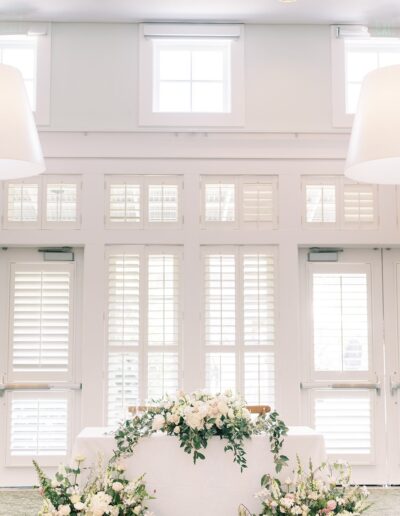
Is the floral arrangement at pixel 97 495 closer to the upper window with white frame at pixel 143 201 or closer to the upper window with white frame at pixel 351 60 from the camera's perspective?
the upper window with white frame at pixel 143 201

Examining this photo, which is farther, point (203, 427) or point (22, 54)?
point (22, 54)

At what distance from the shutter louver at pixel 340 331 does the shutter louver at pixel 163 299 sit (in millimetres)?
1154

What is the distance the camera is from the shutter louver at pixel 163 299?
5391mm

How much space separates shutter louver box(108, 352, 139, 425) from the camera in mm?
5316

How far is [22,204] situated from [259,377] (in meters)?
2.34

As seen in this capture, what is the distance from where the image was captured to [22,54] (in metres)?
5.65

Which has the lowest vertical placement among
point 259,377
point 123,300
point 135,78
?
point 259,377

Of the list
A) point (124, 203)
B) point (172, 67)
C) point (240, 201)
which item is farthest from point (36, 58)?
point (240, 201)

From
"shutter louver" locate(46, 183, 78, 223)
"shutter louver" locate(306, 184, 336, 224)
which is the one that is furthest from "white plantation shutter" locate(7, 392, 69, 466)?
"shutter louver" locate(306, 184, 336, 224)

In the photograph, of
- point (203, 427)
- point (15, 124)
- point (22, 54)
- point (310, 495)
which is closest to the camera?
point (15, 124)

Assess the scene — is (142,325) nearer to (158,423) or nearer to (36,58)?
(158,423)

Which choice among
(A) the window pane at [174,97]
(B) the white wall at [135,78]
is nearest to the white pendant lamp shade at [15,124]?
(B) the white wall at [135,78]

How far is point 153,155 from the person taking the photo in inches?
215

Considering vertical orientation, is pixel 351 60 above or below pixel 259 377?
above
